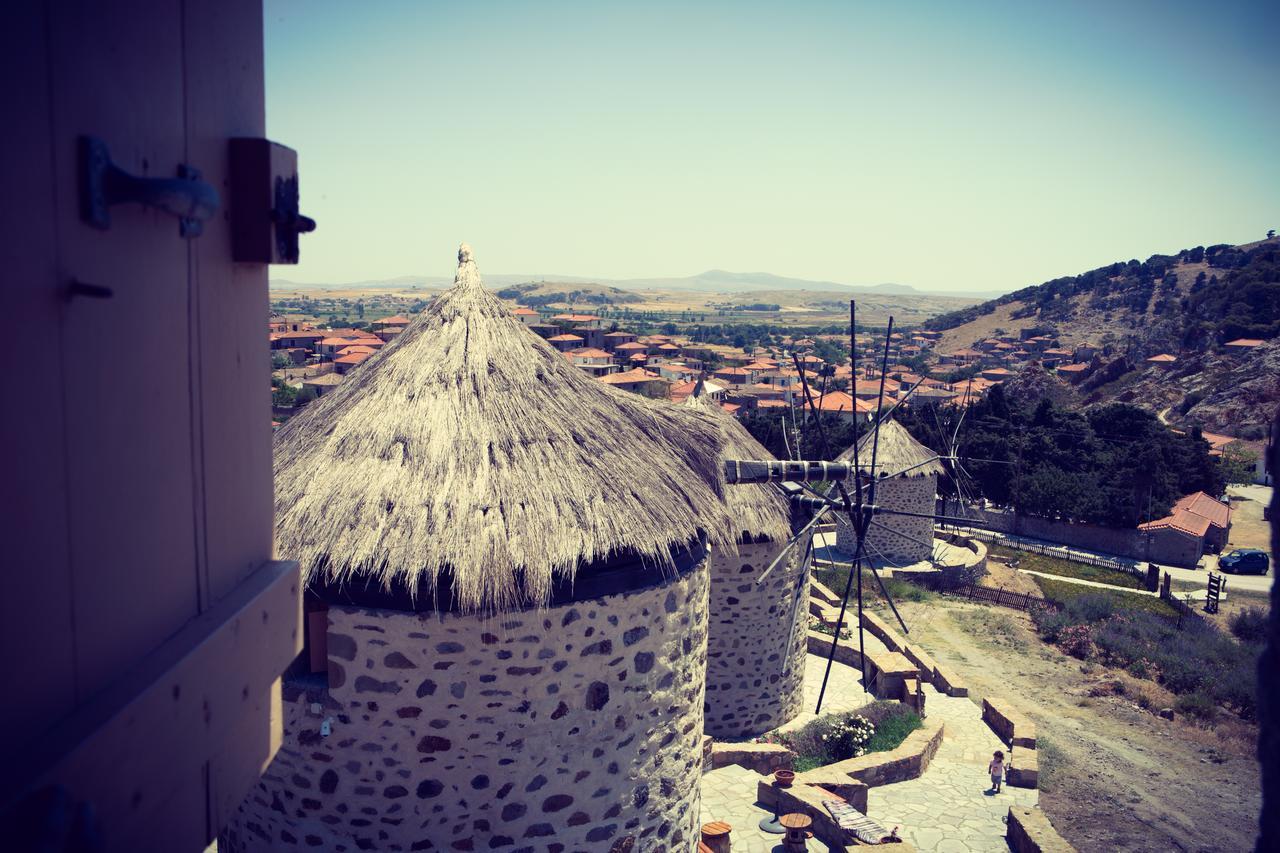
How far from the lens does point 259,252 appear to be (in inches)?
97.7

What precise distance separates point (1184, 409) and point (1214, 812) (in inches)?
1632

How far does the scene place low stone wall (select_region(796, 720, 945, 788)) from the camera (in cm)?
927

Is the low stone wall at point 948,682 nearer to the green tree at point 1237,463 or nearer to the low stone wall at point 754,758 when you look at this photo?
the low stone wall at point 754,758

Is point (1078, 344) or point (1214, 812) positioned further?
point (1078, 344)

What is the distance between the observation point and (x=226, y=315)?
7.98 feet

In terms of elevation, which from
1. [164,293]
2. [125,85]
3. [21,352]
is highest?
[125,85]

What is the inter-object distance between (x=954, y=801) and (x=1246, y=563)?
2015cm

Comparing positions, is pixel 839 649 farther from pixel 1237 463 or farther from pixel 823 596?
pixel 1237 463

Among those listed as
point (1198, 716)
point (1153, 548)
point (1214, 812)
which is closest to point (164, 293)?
point (1214, 812)

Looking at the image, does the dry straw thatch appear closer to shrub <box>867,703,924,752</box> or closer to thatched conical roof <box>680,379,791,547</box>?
thatched conical roof <box>680,379,791,547</box>

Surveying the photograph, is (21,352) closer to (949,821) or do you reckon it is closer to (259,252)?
(259,252)

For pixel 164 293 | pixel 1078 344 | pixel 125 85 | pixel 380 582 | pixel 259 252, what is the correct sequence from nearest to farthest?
pixel 125 85, pixel 164 293, pixel 259 252, pixel 380 582, pixel 1078 344

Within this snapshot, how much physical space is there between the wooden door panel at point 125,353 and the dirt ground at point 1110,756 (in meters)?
10.2

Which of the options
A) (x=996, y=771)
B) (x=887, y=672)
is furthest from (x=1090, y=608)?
(x=996, y=771)
